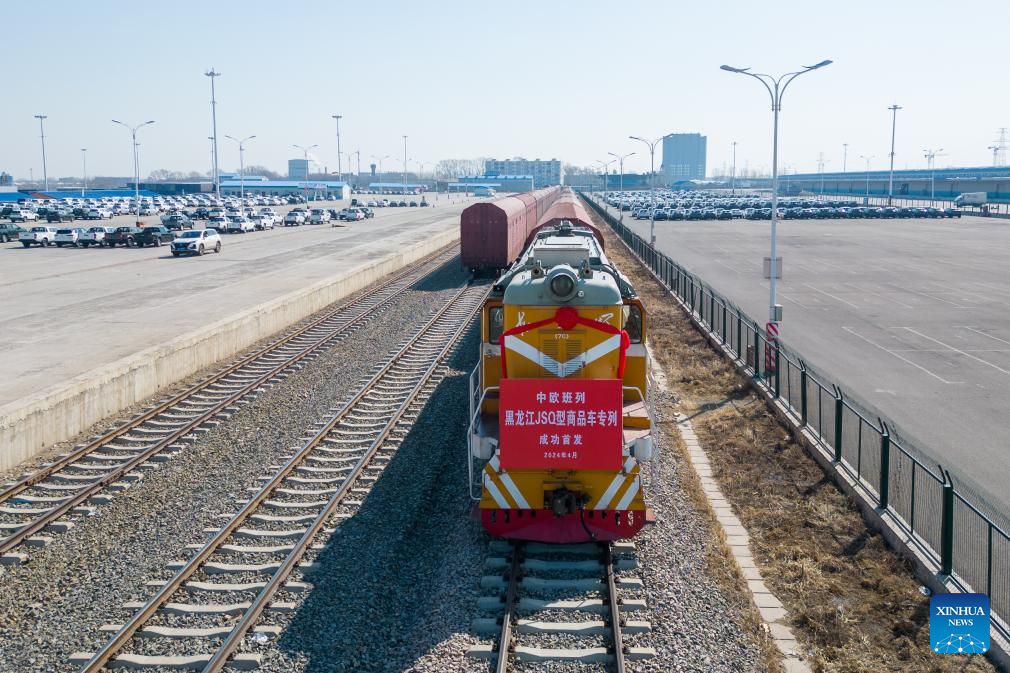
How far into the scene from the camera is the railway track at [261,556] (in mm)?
9836

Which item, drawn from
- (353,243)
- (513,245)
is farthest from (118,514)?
(353,243)

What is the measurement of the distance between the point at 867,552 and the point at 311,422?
11.1 meters

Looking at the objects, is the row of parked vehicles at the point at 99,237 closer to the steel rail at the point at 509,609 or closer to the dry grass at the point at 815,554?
the dry grass at the point at 815,554

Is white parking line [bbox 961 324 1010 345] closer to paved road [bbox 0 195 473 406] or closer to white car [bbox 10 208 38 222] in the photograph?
paved road [bbox 0 195 473 406]

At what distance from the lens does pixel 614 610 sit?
10492 millimetres

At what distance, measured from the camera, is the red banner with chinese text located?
11.8m

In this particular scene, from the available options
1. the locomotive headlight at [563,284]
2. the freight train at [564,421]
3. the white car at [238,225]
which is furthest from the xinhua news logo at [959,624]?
the white car at [238,225]

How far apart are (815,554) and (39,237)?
61.2m

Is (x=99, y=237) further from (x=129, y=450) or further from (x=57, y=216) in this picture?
(x=129, y=450)

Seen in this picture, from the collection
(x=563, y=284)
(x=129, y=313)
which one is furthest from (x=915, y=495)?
(x=129, y=313)

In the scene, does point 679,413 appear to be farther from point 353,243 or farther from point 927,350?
point 353,243

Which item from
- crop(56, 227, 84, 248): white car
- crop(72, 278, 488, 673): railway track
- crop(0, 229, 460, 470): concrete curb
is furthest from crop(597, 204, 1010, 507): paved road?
crop(56, 227, 84, 248): white car

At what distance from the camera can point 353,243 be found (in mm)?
63594

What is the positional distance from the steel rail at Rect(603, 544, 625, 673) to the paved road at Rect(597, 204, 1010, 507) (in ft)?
24.7
